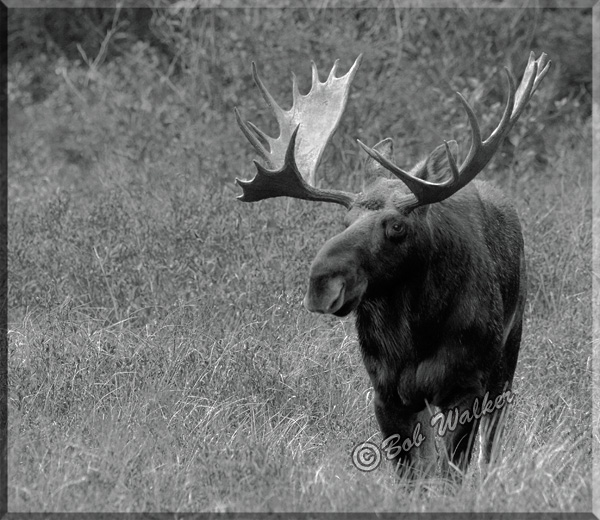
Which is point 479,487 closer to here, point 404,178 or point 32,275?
point 404,178

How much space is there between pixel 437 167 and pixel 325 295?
0.92m

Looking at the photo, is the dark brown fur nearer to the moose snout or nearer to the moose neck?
the moose neck

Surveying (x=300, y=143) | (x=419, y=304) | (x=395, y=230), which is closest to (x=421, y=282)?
(x=419, y=304)

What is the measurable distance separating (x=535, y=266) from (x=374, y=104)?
274 centimetres

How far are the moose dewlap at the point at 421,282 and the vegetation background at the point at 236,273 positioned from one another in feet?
1.06

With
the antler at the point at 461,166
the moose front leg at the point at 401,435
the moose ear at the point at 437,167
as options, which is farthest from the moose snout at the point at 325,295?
the moose ear at the point at 437,167

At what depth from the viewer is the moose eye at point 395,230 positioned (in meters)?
4.62

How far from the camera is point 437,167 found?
16.3 feet

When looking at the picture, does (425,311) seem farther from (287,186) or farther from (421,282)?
(287,186)

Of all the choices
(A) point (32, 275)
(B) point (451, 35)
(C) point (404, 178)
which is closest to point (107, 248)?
(A) point (32, 275)

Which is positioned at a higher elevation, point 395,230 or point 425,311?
point 395,230

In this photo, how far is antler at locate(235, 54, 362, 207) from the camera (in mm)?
4992

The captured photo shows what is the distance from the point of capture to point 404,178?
4.59 meters

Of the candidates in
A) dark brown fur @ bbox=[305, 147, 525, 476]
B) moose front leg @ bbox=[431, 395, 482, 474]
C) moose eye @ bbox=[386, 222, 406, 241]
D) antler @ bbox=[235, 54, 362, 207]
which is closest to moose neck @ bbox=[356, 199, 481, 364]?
dark brown fur @ bbox=[305, 147, 525, 476]
